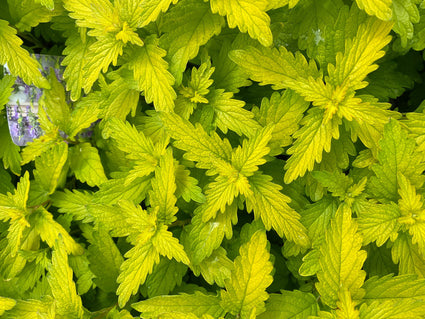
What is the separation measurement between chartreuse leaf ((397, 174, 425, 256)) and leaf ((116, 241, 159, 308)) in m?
0.73

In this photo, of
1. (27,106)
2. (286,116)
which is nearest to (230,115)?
(286,116)

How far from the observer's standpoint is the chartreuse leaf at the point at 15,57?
151cm

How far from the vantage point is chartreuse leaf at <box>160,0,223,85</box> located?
1.33 meters

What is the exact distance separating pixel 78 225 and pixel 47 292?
312 millimetres

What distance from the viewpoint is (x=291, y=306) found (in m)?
1.27

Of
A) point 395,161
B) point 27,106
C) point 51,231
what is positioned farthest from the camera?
point 27,106

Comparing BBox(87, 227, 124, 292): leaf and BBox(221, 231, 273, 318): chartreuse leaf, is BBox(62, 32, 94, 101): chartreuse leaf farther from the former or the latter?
BBox(221, 231, 273, 318): chartreuse leaf

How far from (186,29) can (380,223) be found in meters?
0.82

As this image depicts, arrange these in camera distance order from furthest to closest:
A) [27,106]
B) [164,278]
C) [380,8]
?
[27,106]
[164,278]
[380,8]

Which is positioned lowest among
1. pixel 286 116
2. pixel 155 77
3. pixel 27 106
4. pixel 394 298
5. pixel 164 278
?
pixel 164 278

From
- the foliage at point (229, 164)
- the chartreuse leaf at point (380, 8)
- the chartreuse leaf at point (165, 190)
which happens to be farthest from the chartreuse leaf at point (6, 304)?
the chartreuse leaf at point (380, 8)

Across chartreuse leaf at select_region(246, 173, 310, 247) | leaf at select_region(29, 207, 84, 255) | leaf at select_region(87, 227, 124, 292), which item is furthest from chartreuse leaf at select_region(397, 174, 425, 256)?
leaf at select_region(29, 207, 84, 255)

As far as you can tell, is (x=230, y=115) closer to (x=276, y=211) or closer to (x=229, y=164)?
(x=229, y=164)

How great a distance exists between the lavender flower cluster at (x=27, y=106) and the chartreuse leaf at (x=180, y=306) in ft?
2.85
